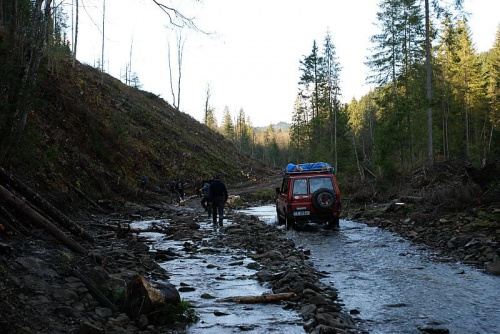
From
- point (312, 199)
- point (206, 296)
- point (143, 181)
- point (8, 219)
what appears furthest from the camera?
point (143, 181)

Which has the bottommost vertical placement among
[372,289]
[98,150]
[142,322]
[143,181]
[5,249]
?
[372,289]

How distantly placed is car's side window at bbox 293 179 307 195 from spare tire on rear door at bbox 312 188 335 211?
589mm

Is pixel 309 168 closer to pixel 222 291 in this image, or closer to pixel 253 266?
pixel 253 266

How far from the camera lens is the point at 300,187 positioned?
1420 centimetres

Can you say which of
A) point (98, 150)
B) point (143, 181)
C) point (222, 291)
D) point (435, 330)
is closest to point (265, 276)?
point (222, 291)

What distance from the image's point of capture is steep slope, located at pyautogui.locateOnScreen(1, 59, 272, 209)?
1401 centimetres

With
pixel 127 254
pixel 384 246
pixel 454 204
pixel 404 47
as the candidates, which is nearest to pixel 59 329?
pixel 127 254

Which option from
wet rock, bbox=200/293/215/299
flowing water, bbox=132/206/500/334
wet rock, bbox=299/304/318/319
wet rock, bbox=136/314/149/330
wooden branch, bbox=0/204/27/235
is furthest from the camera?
wooden branch, bbox=0/204/27/235

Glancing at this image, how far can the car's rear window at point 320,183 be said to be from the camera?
46.7ft

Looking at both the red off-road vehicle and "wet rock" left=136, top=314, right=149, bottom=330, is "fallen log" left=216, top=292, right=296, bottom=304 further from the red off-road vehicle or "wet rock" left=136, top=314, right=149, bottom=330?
the red off-road vehicle

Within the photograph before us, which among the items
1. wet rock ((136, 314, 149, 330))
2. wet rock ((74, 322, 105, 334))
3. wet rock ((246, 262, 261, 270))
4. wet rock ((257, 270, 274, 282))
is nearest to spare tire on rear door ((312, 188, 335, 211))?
wet rock ((246, 262, 261, 270))

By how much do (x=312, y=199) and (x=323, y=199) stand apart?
0.38 meters

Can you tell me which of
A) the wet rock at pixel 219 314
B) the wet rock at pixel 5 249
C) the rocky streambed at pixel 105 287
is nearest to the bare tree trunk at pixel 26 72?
the rocky streambed at pixel 105 287

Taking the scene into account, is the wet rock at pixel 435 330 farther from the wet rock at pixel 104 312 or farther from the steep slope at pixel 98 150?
the steep slope at pixel 98 150
